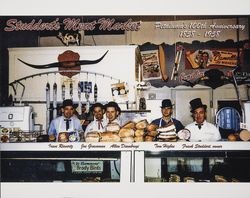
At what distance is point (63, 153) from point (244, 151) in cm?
162

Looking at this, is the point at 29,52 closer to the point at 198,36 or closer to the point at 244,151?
the point at 198,36

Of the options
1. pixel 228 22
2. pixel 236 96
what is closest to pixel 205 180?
pixel 236 96

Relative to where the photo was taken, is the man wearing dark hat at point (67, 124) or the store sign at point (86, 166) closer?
the store sign at point (86, 166)

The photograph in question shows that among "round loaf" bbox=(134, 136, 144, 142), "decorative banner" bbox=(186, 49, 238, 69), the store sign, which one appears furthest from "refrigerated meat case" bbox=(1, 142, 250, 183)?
"decorative banner" bbox=(186, 49, 238, 69)

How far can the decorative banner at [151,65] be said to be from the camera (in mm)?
3363

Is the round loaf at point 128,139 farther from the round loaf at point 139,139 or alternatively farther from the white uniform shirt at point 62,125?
the white uniform shirt at point 62,125

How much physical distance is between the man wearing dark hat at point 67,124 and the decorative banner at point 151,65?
0.80 m


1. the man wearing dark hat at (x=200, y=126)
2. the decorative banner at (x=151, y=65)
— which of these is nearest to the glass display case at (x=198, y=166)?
the man wearing dark hat at (x=200, y=126)

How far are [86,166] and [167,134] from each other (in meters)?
0.83

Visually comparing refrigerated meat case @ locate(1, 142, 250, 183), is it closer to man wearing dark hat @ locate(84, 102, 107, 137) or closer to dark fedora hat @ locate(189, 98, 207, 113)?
man wearing dark hat @ locate(84, 102, 107, 137)

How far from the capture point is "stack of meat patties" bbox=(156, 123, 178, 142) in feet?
10.6

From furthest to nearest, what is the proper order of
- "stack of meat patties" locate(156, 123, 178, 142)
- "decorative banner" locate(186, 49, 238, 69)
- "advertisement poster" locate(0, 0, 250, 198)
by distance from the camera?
"decorative banner" locate(186, 49, 238, 69), "stack of meat patties" locate(156, 123, 178, 142), "advertisement poster" locate(0, 0, 250, 198)

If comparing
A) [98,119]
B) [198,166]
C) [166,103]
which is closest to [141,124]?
[166,103]

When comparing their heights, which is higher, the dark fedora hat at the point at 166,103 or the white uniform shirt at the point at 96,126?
the dark fedora hat at the point at 166,103
